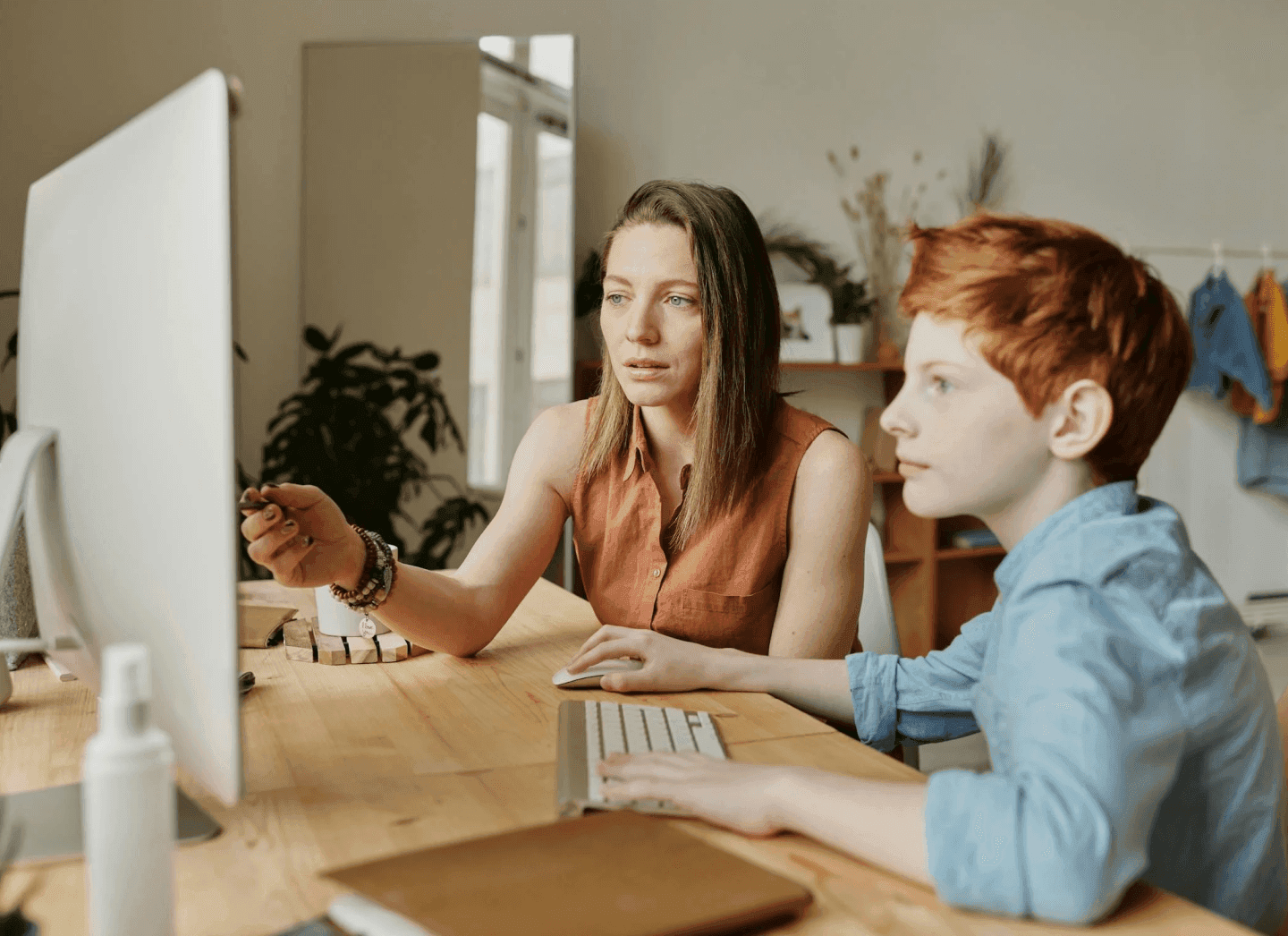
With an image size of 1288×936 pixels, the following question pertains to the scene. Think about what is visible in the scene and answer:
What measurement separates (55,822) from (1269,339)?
13.9 ft

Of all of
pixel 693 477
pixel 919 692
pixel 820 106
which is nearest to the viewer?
pixel 919 692

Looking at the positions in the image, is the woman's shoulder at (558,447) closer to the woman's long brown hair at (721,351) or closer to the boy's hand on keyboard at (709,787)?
the woman's long brown hair at (721,351)

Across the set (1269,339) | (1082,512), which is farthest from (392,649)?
(1269,339)

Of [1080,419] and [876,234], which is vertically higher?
[876,234]

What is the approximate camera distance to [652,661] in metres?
1.17

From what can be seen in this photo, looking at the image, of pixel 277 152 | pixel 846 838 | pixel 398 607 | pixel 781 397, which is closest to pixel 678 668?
pixel 398 607

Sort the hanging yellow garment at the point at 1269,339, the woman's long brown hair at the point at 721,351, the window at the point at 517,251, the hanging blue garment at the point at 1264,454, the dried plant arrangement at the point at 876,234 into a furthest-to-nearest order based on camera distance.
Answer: the hanging blue garment at the point at 1264,454 → the hanging yellow garment at the point at 1269,339 → the dried plant arrangement at the point at 876,234 → the window at the point at 517,251 → the woman's long brown hair at the point at 721,351

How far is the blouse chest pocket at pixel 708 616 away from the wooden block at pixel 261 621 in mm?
501

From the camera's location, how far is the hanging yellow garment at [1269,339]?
391 centimetres

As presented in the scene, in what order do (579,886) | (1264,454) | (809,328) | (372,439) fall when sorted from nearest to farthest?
(579,886)
(372,439)
(809,328)
(1264,454)

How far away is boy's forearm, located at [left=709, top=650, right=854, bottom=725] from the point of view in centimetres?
116

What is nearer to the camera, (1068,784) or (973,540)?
(1068,784)

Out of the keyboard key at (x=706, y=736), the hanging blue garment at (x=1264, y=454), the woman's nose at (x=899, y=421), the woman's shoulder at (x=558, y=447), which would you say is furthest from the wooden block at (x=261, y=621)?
the hanging blue garment at (x=1264, y=454)

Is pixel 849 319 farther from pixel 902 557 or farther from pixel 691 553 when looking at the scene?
pixel 691 553
